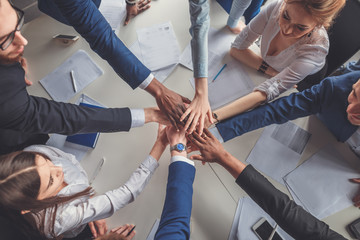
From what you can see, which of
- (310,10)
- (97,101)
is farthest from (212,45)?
(97,101)

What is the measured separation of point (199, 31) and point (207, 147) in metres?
0.57

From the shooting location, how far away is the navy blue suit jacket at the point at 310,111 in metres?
1.14

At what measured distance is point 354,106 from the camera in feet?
3.45

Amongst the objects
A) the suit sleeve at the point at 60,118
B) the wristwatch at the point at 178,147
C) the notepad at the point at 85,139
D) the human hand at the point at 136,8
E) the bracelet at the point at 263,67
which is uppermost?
the human hand at the point at 136,8

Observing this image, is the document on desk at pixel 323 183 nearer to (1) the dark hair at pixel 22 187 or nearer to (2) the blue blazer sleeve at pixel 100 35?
(2) the blue blazer sleeve at pixel 100 35

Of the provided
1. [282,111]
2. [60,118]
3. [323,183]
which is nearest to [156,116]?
[60,118]

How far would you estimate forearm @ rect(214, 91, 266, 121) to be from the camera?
48.6 inches

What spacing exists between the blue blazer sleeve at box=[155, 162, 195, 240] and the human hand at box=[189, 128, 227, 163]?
0.14 metres

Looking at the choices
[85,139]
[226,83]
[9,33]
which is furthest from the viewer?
[226,83]

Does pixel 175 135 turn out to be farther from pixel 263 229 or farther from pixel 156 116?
pixel 263 229

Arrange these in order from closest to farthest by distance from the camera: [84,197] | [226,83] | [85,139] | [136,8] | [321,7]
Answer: [321,7] → [84,197] → [85,139] → [226,83] → [136,8]

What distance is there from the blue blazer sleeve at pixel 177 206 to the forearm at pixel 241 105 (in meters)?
0.38

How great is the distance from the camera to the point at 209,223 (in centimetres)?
106

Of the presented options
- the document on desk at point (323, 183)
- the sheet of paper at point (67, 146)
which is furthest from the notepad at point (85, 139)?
the document on desk at point (323, 183)
